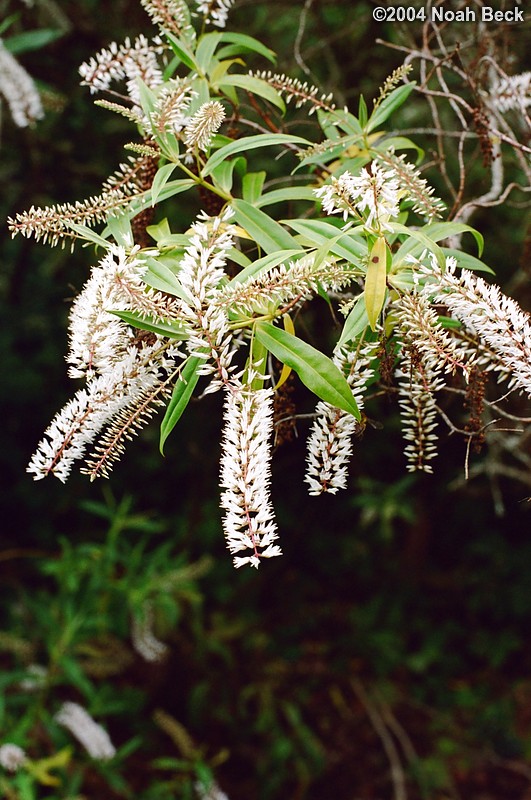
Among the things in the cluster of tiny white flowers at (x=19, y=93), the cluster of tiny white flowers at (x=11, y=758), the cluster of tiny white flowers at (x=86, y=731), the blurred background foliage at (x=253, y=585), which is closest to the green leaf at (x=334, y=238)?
the cluster of tiny white flowers at (x=19, y=93)

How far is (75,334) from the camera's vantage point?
973 millimetres

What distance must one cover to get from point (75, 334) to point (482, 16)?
51.9 inches

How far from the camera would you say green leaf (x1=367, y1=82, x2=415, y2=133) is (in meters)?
1.28

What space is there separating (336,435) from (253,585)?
9.46 ft

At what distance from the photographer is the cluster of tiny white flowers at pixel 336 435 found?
3.44 feet

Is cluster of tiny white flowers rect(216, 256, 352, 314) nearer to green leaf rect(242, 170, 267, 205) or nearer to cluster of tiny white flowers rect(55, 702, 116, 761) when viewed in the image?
green leaf rect(242, 170, 267, 205)

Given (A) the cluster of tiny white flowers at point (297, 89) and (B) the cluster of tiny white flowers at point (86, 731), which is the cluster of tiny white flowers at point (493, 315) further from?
(B) the cluster of tiny white flowers at point (86, 731)

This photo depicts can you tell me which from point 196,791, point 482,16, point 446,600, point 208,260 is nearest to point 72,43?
point 482,16

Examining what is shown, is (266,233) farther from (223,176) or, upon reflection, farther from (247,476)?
(247,476)

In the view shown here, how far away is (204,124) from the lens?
106cm

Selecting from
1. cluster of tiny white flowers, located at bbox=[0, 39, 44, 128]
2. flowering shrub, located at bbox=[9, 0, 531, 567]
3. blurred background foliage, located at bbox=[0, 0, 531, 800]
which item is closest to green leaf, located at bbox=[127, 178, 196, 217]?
flowering shrub, located at bbox=[9, 0, 531, 567]

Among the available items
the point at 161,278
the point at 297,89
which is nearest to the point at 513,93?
the point at 297,89

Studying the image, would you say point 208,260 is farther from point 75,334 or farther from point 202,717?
point 202,717

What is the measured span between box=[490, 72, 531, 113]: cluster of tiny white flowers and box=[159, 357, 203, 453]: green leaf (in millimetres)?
912
